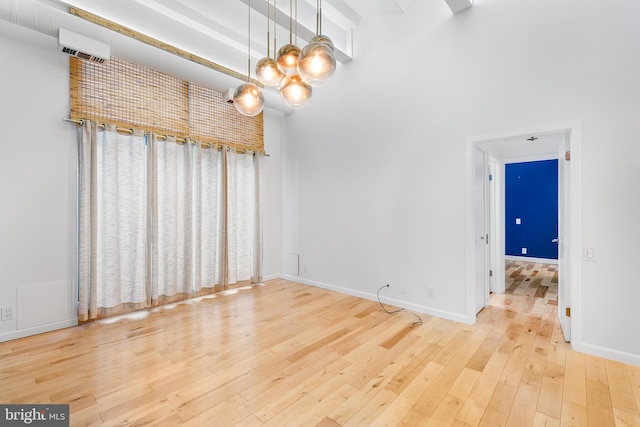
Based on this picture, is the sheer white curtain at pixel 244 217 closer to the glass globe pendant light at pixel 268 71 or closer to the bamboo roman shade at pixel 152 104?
the bamboo roman shade at pixel 152 104

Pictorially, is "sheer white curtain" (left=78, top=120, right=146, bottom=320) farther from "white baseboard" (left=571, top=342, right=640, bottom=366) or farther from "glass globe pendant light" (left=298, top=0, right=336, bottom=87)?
"white baseboard" (left=571, top=342, right=640, bottom=366)

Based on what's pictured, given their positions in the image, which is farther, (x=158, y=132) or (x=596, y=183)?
(x=158, y=132)

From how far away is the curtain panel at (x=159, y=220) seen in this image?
3.46m

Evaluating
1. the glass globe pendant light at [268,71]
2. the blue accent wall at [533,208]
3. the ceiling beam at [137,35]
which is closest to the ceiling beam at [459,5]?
the glass globe pendant light at [268,71]

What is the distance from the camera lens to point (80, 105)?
342 cm

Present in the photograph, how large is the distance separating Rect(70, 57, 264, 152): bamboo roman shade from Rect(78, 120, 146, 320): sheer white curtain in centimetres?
23

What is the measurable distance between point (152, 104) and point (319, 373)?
3.96 meters

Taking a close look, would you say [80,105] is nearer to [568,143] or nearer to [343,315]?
[343,315]

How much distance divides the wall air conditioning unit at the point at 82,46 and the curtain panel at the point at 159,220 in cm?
76

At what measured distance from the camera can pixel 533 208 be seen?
24.3 feet

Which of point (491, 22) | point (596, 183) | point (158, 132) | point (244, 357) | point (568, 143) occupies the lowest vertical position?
point (244, 357)

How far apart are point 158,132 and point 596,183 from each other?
5047 mm

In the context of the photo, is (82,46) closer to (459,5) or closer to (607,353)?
(459,5)

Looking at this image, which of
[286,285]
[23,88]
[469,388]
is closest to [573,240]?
[469,388]
